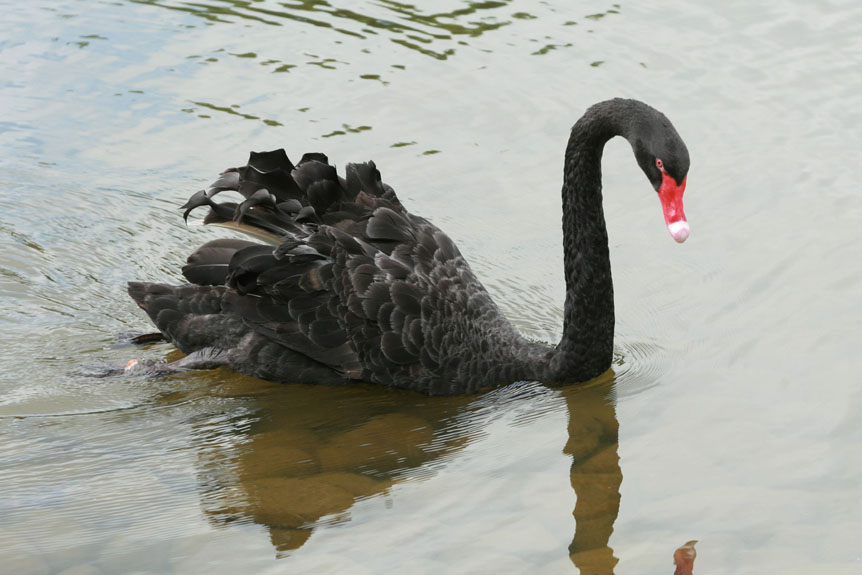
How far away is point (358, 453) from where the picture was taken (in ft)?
17.4

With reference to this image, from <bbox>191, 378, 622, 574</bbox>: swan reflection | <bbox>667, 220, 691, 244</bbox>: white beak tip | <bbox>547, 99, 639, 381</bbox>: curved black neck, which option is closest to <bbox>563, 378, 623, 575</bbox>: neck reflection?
<bbox>191, 378, 622, 574</bbox>: swan reflection

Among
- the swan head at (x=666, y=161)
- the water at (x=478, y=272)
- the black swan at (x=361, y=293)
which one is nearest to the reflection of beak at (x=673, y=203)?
the swan head at (x=666, y=161)

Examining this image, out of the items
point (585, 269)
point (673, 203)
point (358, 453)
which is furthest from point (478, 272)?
point (673, 203)

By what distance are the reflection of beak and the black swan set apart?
0.46 meters

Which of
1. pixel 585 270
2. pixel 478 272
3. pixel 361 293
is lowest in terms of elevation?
pixel 478 272

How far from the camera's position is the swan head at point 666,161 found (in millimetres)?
4973

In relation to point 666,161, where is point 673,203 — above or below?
below

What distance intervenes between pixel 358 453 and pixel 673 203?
1789mm

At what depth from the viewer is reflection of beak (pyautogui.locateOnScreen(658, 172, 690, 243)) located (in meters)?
5.00

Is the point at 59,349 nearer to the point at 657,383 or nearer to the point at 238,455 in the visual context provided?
the point at 238,455

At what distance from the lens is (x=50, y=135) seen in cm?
823

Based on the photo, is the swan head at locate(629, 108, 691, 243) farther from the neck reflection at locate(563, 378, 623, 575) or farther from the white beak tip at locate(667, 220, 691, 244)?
the neck reflection at locate(563, 378, 623, 575)

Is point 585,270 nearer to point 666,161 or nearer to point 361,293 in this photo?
point 666,161

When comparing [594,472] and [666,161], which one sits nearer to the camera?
[666,161]
